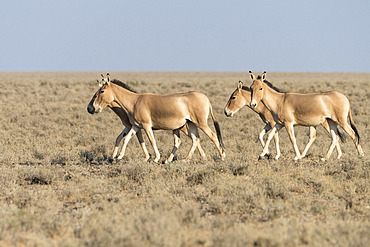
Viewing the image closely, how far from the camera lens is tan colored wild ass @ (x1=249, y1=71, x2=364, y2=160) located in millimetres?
11664

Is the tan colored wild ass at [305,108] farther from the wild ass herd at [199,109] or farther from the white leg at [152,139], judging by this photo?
the white leg at [152,139]

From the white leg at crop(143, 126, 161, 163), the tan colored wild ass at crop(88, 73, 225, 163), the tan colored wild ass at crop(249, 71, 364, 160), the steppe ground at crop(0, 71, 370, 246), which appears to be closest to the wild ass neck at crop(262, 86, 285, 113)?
the tan colored wild ass at crop(249, 71, 364, 160)

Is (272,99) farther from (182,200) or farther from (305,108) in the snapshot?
(182,200)

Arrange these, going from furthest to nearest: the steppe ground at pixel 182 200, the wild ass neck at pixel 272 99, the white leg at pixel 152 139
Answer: the wild ass neck at pixel 272 99 < the white leg at pixel 152 139 < the steppe ground at pixel 182 200

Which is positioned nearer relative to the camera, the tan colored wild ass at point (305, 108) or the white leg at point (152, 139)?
the white leg at point (152, 139)

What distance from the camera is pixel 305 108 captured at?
11711mm

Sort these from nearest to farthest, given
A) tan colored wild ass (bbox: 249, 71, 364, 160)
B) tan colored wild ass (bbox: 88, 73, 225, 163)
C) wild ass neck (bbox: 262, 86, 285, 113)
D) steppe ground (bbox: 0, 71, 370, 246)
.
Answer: steppe ground (bbox: 0, 71, 370, 246), tan colored wild ass (bbox: 88, 73, 225, 163), tan colored wild ass (bbox: 249, 71, 364, 160), wild ass neck (bbox: 262, 86, 285, 113)

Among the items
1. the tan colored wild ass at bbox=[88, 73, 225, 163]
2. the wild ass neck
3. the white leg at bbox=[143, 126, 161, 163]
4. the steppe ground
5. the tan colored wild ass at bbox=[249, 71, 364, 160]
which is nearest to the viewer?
the steppe ground

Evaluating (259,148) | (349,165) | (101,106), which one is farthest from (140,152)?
(349,165)

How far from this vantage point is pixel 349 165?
34.0 ft

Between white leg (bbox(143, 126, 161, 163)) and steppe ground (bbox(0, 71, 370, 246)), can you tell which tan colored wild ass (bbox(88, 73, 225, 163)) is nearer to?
white leg (bbox(143, 126, 161, 163))

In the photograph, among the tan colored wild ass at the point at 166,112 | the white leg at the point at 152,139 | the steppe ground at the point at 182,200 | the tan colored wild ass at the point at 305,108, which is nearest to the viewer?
the steppe ground at the point at 182,200

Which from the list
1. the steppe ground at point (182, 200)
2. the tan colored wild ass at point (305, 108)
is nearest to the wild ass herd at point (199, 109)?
the tan colored wild ass at point (305, 108)

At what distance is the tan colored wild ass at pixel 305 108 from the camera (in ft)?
38.3
